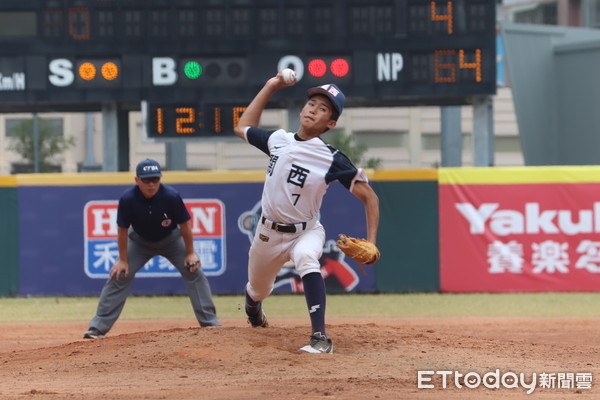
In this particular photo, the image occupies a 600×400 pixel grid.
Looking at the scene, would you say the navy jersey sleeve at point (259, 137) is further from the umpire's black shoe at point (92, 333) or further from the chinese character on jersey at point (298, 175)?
the umpire's black shoe at point (92, 333)

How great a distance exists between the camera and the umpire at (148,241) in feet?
30.4

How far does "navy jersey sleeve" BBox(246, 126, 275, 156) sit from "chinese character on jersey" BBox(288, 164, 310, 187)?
342 mm

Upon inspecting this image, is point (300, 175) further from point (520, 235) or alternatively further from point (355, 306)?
point (520, 235)

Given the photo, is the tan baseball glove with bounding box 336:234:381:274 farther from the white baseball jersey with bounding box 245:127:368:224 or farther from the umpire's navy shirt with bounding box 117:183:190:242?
the umpire's navy shirt with bounding box 117:183:190:242

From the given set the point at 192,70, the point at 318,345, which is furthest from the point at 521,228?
the point at 318,345

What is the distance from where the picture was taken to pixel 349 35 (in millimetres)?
14500

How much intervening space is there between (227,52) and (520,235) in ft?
14.6

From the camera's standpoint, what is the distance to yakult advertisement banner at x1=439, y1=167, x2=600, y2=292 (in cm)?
1411

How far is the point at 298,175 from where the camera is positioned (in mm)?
7402

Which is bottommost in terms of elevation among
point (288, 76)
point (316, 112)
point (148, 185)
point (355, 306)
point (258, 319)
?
point (355, 306)

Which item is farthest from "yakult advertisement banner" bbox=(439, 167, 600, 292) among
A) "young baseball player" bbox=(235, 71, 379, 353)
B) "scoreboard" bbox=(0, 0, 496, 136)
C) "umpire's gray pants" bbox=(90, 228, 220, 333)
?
"young baseball player" bbox=(235, 71, 379, 353)

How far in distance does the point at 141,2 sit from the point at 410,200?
4.31m

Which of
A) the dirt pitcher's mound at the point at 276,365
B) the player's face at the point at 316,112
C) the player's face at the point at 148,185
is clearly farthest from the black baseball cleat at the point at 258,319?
the player's face at the point at 316,112

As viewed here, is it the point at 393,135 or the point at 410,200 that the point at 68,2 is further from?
the point at 393,135
